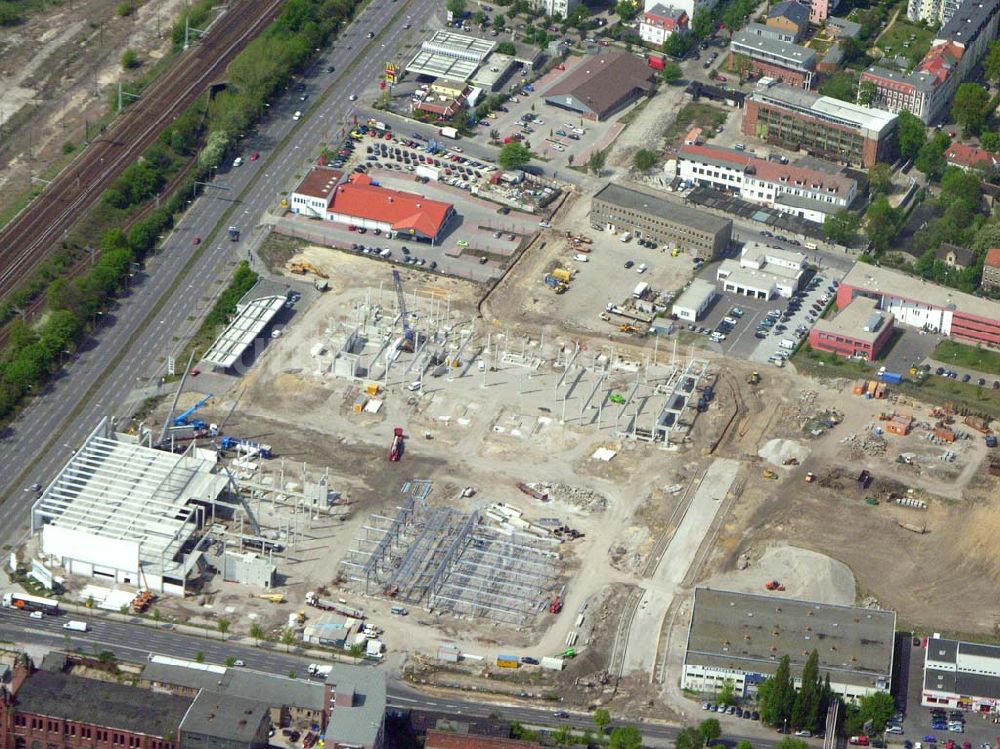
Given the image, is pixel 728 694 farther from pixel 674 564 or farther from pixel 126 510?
pixel 126 510

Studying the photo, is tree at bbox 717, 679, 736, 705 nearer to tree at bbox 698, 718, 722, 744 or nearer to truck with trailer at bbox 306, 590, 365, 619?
tree at bbox 698, 718, 722, 744

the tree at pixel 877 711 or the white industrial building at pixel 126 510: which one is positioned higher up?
the white industrial building at pixel 126 510

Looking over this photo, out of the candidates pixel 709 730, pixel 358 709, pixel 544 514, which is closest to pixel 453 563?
pixel 544 514

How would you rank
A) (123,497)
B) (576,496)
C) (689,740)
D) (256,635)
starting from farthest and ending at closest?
(576,496), (123,497), (256,635), (689,740)

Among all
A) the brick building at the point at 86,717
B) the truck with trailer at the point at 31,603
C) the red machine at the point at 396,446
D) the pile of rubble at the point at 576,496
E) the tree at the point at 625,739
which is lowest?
the brick building at the point at 86,717

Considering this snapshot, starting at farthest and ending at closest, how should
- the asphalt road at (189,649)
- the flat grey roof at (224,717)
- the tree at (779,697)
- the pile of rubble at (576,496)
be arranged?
the pile of rubble at (576,496) < the asphalt road at (189,649) < the tree at (779,697) < the flat grey roof at (224,717)

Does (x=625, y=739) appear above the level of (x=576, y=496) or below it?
below

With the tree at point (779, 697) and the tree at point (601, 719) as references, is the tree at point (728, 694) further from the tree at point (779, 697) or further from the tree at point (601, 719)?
the tree at point (601, 719)

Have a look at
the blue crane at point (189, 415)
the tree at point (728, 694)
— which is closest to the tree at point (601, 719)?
the tree at point (728, 694)

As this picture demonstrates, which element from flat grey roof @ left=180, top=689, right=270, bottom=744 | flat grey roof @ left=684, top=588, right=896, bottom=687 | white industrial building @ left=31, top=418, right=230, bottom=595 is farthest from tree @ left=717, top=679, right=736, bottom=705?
white industrial building @ left=31, top=418, right=230, bottom=595
